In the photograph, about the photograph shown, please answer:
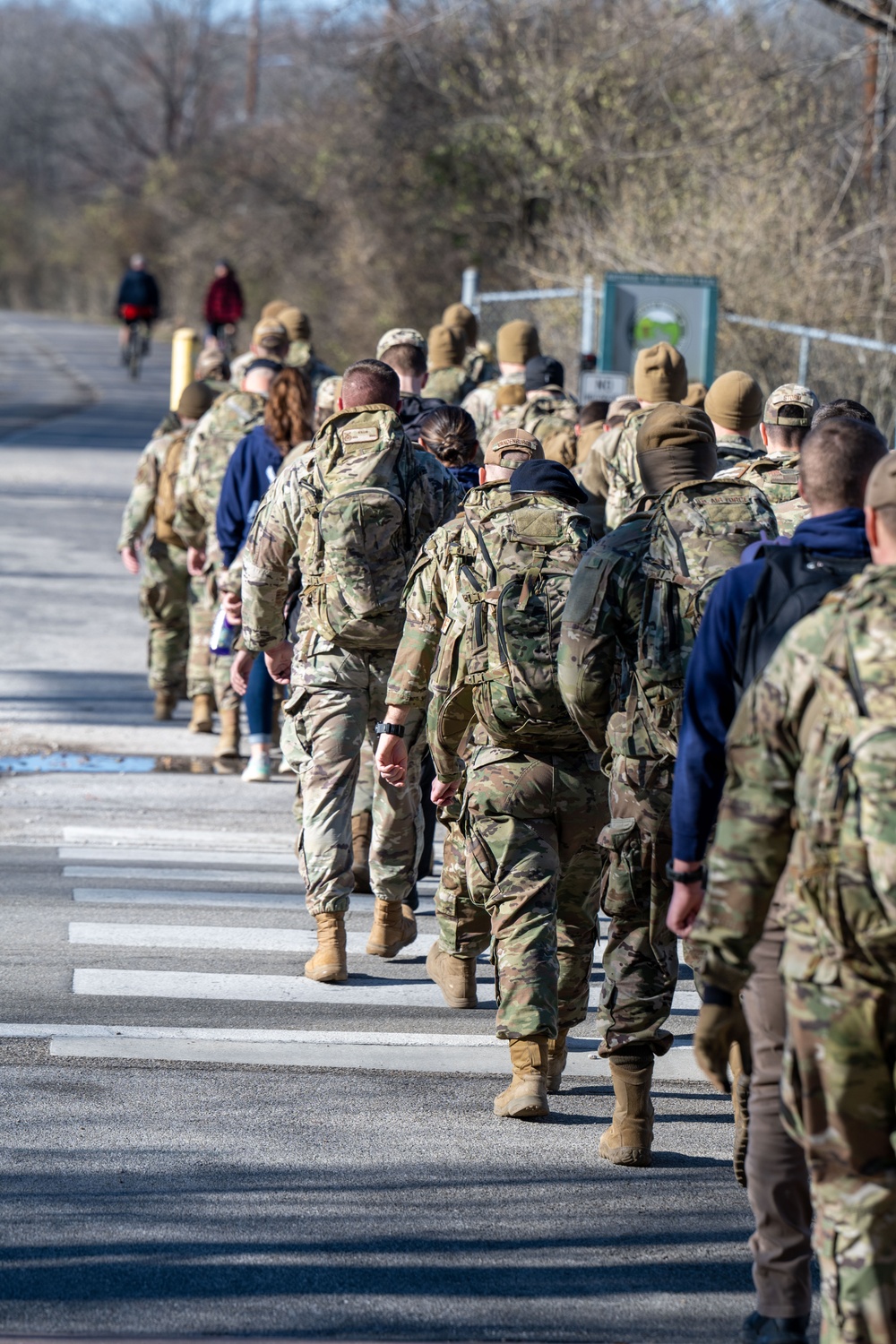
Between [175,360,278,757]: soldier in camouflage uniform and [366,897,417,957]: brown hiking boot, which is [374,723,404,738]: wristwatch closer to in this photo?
[366,897,417,957]: brown hiking boot

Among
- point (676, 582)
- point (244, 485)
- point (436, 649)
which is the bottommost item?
point (436, 649)

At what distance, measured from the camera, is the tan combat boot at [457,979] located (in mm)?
6590

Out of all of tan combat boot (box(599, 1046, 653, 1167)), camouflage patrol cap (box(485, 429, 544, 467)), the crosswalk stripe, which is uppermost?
camouflage patrol cap (box(485, 429, 544, 467))

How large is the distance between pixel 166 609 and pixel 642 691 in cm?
657

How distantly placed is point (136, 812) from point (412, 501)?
122 inches

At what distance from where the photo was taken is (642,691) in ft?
16.6

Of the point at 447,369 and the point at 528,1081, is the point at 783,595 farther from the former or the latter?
the point at 447,369

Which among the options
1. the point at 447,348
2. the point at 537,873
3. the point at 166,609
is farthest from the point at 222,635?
the point at 537,873

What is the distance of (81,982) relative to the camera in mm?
6648

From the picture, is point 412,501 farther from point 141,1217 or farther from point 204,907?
point 141,1217

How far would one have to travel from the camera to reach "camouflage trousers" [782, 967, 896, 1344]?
344cm

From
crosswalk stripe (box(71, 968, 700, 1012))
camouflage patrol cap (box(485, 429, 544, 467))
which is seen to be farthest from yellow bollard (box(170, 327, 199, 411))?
camouflage patrol cap (box(485, 429, 544, 467))

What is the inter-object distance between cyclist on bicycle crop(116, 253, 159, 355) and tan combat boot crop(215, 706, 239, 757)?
71.9 ft

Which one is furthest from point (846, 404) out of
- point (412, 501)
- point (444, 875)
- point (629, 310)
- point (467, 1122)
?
point (629, 310)
